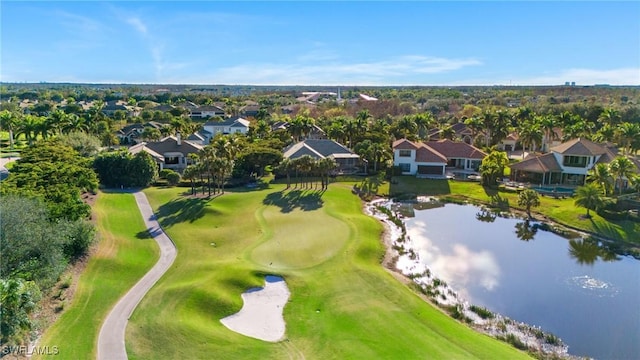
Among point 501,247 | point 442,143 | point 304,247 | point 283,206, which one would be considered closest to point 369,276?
point 304,247

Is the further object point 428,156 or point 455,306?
point 428,156

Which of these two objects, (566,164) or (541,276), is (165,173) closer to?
(541,276)

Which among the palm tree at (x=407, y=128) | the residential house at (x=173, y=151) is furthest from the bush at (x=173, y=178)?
A: the palm tree at (x=407, y=128)

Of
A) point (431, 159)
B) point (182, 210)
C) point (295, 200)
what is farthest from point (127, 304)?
point (431, 159)

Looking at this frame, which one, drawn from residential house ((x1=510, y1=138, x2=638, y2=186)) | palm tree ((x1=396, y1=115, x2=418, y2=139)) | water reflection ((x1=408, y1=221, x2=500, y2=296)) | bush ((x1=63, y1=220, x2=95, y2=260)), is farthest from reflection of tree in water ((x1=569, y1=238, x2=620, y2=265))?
palm tree ((x1=396, y1=115, x2=418, y2=139))

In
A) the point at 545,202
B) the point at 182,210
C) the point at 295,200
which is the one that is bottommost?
the point at 182,210

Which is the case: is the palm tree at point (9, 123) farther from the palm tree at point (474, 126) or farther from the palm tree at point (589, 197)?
the palm tree at point (589, 197)

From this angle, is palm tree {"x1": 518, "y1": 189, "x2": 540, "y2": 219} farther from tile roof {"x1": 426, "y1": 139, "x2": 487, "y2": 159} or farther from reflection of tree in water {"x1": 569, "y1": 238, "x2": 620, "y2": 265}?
tile roof {"x1": 426, "y1": 139, "x2": 487, "y2": 159}
